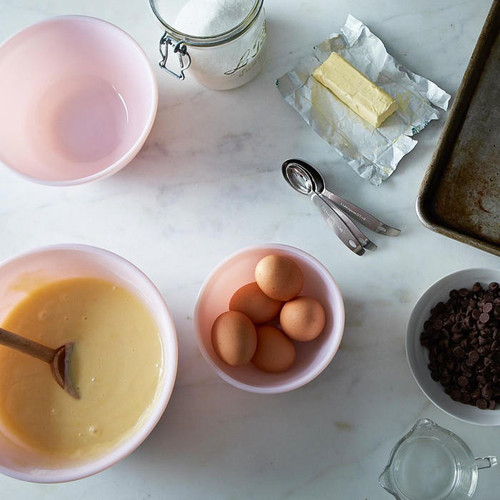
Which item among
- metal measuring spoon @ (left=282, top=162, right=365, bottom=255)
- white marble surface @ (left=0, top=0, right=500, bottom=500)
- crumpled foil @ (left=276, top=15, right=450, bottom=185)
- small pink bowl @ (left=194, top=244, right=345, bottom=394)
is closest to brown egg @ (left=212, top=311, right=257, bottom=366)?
→ small pink bowl @ (left=194, top=244, right=345, bottom=394)

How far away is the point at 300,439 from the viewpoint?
→ 1432mm

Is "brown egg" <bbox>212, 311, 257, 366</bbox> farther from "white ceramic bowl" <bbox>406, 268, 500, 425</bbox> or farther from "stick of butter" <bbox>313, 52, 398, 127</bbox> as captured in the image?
"stick of butter" <bbox>313, 52, 398, 127</bbox>

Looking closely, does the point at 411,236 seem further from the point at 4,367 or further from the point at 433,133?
the point at 4,367

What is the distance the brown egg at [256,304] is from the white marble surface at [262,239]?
13cm

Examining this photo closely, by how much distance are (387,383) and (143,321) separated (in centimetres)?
50

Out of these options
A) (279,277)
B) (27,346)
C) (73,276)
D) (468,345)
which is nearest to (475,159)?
(468,345)

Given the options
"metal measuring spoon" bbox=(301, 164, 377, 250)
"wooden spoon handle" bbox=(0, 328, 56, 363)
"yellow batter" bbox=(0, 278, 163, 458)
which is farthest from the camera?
"metal measuring spoon" bbox=(301, 164, 377, 250)

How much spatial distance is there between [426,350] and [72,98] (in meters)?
0.92

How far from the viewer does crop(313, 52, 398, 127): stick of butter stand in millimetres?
1452

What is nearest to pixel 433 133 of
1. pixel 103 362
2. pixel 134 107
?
pixel 134 107

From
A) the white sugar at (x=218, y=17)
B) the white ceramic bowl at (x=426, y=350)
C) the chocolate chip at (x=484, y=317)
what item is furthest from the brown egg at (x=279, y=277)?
the white sugar at (x=218, y=17)

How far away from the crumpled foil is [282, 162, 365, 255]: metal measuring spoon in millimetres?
94

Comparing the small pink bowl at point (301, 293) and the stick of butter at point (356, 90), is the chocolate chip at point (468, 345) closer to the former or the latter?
the small pink bowl at point (301, 293)

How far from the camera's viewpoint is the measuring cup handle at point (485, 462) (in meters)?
1.33
